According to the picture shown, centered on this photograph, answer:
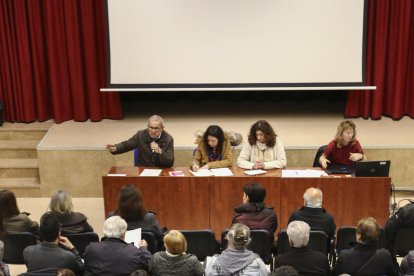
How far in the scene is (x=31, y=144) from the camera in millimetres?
7770

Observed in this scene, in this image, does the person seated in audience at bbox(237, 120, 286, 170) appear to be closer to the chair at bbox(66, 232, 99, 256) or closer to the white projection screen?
the chair at bbox(66, 232, 99, 256)

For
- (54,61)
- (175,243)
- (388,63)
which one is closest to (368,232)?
(175,243)

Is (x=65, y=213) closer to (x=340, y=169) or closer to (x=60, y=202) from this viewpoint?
(x=60, y=202)

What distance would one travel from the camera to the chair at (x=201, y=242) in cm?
461

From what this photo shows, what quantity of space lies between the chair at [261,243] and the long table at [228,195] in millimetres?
1034

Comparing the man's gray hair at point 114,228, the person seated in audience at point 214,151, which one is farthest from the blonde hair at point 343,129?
the man's gray hair at point 114,228

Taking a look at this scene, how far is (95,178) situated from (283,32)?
3058 millimetres

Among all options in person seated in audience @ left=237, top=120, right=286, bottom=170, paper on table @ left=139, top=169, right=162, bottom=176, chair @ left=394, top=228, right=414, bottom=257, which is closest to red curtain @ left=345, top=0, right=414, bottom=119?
person seated in audience @ left=237, top=120, right=286, bottom=170

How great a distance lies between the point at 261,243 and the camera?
15.3ft

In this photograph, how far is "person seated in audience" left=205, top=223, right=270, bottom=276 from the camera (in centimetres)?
393

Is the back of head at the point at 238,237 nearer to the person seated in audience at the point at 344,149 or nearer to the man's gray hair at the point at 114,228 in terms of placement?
the man's gray hair at the point at 114,228

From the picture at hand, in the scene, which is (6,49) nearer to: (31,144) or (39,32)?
(39,32)

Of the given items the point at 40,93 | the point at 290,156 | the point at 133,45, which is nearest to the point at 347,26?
the point at 290,156

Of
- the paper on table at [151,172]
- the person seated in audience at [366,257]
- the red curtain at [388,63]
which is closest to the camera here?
the person seated in audience at [366,257]
